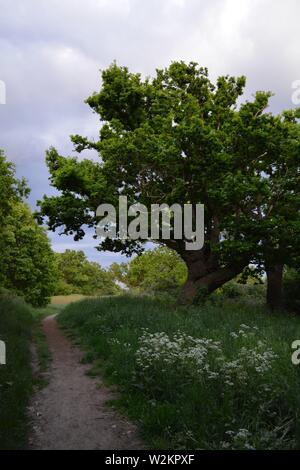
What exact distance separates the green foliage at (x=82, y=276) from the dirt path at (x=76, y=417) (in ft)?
264

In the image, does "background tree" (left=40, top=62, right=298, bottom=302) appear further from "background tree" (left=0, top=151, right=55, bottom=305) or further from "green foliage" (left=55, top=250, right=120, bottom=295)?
"green foliage" (left=55, top=250, right=120, bottom=295)

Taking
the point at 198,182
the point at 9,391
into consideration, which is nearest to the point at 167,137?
the point at 198,182

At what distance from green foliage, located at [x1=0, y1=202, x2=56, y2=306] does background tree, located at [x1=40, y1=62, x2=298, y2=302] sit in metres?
14.3

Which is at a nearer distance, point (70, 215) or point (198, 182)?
point (198, 182)

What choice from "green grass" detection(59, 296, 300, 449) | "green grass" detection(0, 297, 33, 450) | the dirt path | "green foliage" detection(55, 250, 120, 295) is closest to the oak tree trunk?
"green grass" detection(59, 296, 300, 449)

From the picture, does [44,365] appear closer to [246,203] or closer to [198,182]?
[198,182]

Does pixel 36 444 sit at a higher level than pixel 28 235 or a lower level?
lower

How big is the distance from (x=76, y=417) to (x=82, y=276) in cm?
8487

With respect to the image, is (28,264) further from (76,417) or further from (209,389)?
(209,389)

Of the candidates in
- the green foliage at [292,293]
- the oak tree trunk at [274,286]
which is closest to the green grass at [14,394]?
the oak tree trunk at [274,286]

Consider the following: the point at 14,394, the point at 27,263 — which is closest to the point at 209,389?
the point at 14,394

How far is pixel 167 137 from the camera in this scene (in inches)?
814

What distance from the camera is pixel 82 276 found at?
91.8m

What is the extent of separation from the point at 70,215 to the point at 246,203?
1001cm
